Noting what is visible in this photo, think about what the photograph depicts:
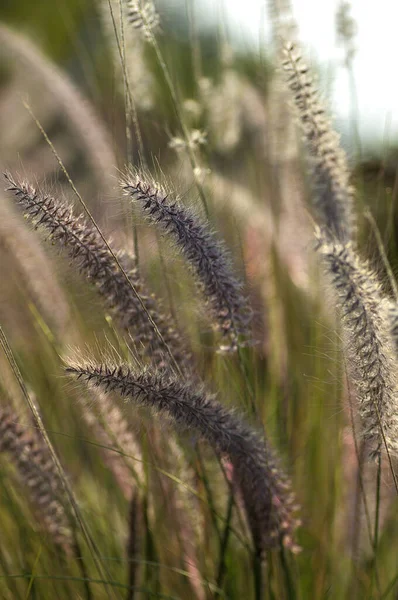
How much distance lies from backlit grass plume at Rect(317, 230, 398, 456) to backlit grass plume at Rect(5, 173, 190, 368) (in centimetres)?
26

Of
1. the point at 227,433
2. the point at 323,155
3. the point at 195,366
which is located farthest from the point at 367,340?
the point at 323,155

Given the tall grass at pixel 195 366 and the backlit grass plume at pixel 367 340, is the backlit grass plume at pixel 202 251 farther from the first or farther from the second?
the backlit grass plume at pixel 367 340

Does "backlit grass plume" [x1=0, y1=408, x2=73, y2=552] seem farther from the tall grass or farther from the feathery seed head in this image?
the feathery seed head

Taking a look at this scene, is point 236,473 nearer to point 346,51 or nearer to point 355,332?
point 355,332

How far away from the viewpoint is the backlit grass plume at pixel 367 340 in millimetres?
1030

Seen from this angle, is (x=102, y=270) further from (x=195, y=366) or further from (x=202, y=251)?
(x=195, y=366)

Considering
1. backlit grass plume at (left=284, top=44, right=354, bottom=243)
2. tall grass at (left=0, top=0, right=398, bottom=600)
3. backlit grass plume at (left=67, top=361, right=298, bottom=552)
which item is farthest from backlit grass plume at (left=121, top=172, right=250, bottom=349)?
backlit grass plume at (left=284, top=44, right=354, bottom=243)

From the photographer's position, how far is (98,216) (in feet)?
4.35

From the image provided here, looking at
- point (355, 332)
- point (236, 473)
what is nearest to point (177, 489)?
point (236, 473)

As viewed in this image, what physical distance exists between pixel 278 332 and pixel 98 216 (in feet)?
3.04

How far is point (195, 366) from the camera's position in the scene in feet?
4.28

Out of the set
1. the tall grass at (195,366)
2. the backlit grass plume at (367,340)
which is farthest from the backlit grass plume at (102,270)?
the backlit grass plume at (367,340)

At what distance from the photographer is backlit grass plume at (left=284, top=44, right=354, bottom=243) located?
1.42 m

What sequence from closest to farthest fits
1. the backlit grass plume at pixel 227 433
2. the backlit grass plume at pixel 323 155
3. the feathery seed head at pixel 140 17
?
the backlit grass plume at pixel 227 433, the feathery seed head at pixel 140 17, the backlit grass plume at pixel 323 155
